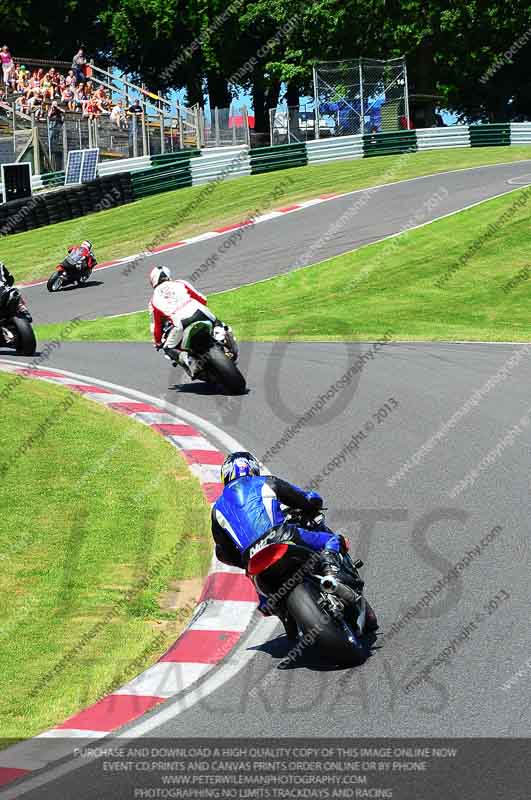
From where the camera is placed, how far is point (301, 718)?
5945mm

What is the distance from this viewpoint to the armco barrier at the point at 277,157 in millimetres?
39406

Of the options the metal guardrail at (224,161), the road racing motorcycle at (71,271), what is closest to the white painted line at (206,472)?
the road racing motorcycle at (71,271)

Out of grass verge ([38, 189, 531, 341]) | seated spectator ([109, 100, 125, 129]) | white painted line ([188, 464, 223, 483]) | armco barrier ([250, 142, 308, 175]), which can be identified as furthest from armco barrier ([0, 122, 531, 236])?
white painted line ([188, 464, 223, 483])

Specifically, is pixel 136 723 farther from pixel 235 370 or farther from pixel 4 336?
pixel 4 336

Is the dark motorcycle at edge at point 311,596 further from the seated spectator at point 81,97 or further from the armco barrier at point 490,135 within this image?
the seated spectator at point 81,97

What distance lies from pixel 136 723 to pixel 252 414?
7486 millimetres

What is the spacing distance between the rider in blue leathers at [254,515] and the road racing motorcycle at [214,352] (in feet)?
22.9

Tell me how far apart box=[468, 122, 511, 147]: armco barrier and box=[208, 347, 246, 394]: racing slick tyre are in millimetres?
30211

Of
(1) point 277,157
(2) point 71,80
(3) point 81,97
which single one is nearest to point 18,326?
(1) point 277,157

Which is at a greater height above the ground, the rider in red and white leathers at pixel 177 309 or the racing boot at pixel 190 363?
the rider in red and white leathers at pixel 177 309

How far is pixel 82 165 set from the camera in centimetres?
3800

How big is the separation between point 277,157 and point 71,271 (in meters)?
13.6

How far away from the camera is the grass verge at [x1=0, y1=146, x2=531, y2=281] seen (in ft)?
107

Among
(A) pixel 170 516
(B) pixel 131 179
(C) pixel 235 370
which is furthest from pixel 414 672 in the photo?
(B) pixel 131 179
